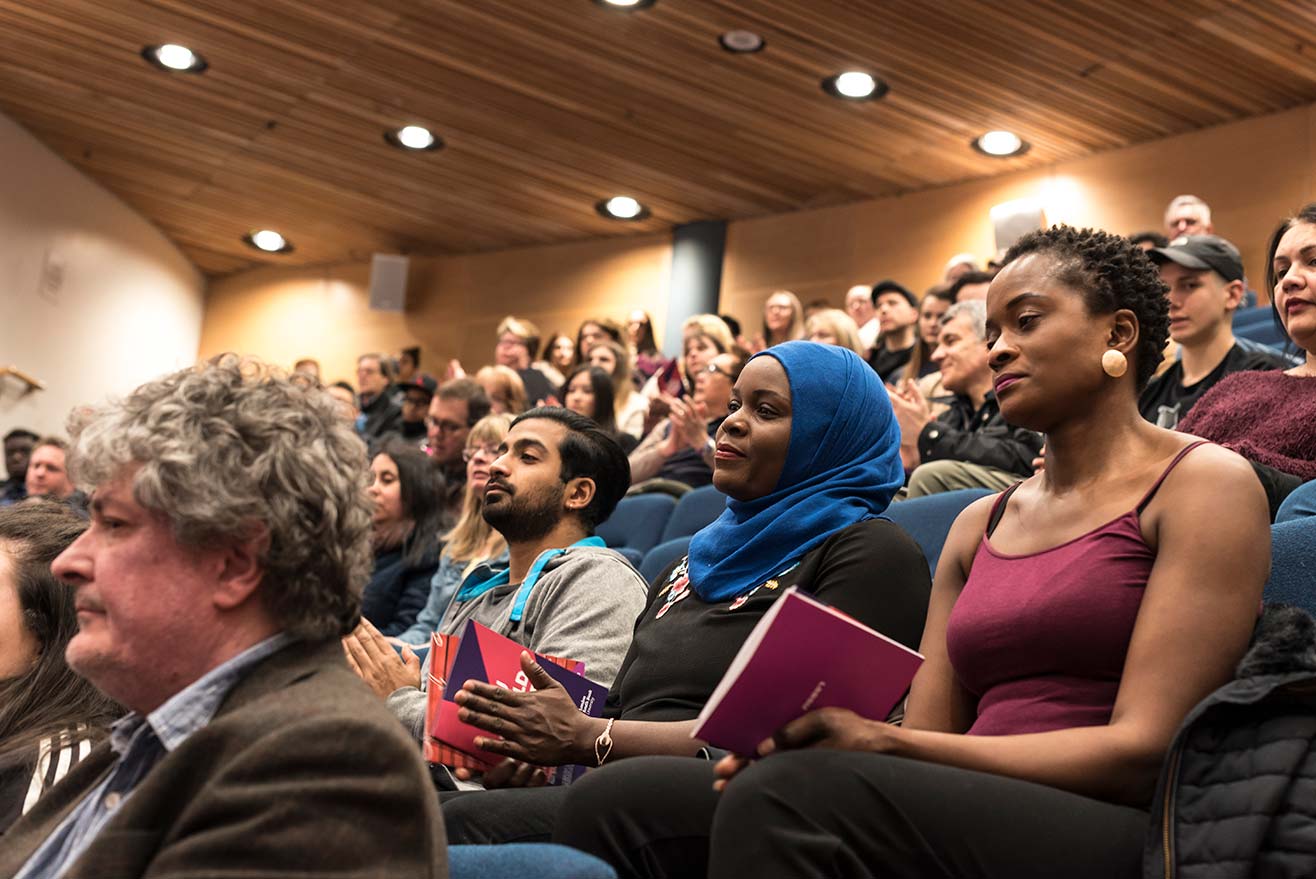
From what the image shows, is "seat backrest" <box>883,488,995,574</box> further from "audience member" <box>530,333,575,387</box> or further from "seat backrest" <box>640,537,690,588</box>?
"audience member" <box>530,333,575,387</box>

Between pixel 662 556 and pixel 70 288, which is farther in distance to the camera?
pixel 70 288

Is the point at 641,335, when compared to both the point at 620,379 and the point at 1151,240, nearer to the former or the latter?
the point at 620,379

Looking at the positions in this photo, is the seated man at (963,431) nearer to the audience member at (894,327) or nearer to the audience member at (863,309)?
the audience member at (894,327)

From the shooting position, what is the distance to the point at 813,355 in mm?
2076

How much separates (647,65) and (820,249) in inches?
72.9

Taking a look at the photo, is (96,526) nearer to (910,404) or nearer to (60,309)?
(910,404)

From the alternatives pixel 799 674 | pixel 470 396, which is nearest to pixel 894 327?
pixel 470 396

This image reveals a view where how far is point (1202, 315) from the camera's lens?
3.16 m

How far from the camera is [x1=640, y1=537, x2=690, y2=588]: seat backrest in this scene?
9.19ft

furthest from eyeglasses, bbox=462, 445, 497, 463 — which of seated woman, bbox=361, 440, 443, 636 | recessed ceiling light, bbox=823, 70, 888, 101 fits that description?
recessed ceiling light, bbox=823, 70, 888, 101

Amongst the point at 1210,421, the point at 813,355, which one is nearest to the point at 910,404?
the point at 1210,421

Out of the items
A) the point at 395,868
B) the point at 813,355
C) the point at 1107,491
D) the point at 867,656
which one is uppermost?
the point at 813,355

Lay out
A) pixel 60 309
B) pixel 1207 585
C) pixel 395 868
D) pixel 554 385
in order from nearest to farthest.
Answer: pixel 395 868
pixel 1207 585
pixel 554 385
pixel 60 309

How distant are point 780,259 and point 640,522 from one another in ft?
13.2
